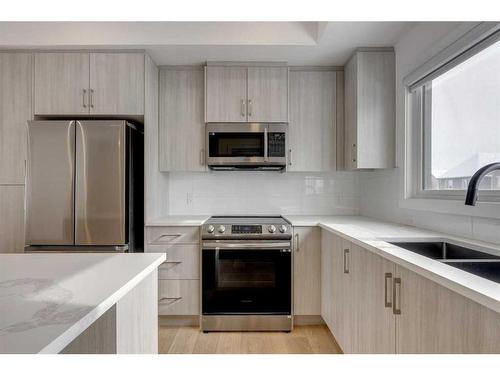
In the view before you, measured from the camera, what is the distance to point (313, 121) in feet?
10.3

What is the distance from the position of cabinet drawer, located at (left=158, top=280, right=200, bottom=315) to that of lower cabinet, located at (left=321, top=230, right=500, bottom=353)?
1.05 m

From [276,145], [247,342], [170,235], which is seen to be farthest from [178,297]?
[276,145]

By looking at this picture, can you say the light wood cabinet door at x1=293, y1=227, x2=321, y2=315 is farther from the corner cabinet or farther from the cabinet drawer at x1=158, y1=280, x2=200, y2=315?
the cabinet drawer at x1=158, y1=280, x2=200, y2=315

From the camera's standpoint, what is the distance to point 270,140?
3.03 m

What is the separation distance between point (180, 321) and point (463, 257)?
2.15m

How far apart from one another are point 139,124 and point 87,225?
99 centimetres

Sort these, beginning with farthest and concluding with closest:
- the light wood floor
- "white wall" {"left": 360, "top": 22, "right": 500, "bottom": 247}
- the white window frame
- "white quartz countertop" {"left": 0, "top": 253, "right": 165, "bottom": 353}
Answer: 1. the light wood floor
2. "white wall" {"left": 360, "top": 22, "right": 500, "bottom": 247}
3. the white window frame
4. "white quartz countertop" {"left": 0, "top": 253, "right": 165, "bottom": 353}

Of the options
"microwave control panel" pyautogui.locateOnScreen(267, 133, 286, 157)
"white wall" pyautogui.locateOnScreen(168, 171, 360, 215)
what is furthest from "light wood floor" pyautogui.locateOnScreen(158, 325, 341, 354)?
"microwave control panel" pyautogui.locateOnScreen(267, 133, 286, 157)

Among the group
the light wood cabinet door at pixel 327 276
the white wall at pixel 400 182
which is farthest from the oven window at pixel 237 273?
Answer: the white wall at pixel 400 182

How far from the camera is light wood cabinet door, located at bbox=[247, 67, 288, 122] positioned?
3.02 meters
